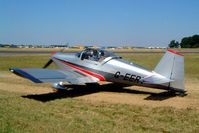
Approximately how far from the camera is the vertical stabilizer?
10953mm

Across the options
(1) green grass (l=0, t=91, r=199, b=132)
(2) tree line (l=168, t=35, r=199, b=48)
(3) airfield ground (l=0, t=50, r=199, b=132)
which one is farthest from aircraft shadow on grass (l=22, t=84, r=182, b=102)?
(2) tree line (l=168, t=35, r=199, b=48)

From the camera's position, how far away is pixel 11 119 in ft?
25.5

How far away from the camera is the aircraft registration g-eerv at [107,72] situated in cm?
1102

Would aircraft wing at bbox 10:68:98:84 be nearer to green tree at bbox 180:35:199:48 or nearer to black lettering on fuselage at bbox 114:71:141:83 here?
black lettering on fuselage at bbox 114:71:141:83

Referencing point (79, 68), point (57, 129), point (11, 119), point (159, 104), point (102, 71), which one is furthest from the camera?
point (79, 68)

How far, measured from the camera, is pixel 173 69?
10953mm

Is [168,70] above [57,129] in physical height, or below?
above

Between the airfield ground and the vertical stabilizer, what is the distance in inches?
22.7

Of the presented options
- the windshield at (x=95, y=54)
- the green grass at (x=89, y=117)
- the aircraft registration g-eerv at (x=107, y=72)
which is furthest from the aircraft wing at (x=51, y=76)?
the green grass at (x=89, y=117)

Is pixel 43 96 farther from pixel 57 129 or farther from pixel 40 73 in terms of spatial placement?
pixel 57 129

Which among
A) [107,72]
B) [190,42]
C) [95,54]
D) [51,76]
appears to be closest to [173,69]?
[107,72]

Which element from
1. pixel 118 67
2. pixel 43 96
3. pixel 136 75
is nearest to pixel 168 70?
pixel 136 75

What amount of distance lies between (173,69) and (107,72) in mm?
2921

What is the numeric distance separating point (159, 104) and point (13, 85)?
7.29 m
